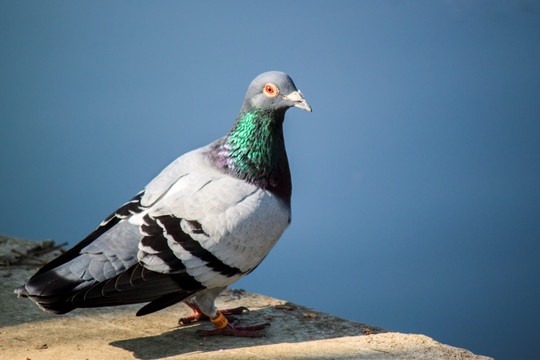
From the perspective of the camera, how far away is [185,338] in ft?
14.0

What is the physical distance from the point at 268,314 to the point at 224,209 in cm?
118

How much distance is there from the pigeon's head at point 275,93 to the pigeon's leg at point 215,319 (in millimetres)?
1240

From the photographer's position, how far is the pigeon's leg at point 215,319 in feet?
13.7

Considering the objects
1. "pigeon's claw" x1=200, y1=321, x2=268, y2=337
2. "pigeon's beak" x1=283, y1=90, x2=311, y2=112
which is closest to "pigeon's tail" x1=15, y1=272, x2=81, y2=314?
"pigeon's claw" x1=200, y1=321, x2=268, y2=337

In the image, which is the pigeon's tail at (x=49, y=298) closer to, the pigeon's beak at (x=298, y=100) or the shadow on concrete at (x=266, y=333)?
the shadow on concrete at (x=266, y=333)

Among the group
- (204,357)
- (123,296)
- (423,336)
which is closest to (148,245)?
(123,296)

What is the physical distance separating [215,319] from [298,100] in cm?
154

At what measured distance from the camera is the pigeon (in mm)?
3771

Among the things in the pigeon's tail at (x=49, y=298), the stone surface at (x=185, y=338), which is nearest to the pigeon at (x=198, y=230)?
the pigeon's tail at (x=49, y=298)

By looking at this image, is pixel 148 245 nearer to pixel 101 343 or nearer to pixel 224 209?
Result: pixel 224 209

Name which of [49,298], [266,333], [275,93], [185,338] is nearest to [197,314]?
[185,338]

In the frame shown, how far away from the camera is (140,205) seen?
4.14m

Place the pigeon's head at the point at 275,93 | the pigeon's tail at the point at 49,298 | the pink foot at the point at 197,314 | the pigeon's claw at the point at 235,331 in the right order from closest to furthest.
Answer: the pigeon's tail at the point at 49,298 → the pigeon's head at the point at 275,93 → the pigeon's claw at the point at 235,331 → the pink foot at the point at 197,314

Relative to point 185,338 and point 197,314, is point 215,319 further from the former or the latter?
point 197,314
